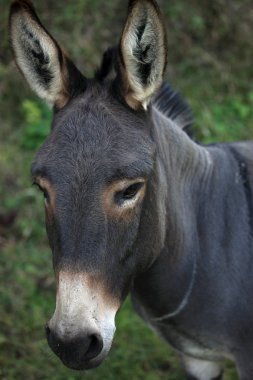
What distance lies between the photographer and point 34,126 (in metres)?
5.92

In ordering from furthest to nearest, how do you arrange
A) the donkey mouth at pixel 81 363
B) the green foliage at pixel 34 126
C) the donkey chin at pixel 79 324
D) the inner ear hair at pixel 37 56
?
the green foliage at pixel 34 126, the inner ear hair at pixel 37 56, the donkey mouth at pixel 81 363, the donkey chin at pixel 79 324

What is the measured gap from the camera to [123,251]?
259 cm

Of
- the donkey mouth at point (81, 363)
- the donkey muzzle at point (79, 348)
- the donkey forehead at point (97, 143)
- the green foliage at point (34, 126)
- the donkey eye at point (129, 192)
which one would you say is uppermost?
the donkey forehead at point (97, 143)

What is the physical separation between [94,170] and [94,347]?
0.60 m

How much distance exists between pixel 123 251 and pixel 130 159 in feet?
1.10

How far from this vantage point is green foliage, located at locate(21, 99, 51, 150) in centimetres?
587

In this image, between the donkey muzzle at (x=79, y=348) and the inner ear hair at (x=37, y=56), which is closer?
the donkey muzzle at (x=79, y=348)

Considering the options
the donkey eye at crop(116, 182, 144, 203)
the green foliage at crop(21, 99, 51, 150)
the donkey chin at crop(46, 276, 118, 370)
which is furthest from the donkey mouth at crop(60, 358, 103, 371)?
the green foliage at crop(21, 99, 51, 150)

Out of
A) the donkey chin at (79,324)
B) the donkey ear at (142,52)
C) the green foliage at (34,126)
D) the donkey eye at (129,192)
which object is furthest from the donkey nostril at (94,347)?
the green foliage at (34,126)

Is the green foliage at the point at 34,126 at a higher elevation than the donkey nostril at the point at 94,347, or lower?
lower

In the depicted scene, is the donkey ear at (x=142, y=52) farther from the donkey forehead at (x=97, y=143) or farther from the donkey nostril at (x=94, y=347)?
the donkey nostril at (x=94, y=347)

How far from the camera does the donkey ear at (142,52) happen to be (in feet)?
8.31

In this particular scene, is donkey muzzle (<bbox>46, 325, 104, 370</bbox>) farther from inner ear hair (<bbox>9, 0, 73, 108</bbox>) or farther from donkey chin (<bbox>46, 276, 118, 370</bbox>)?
inner ear hair (<bbox>9, 0, 73, 108</bbox>)

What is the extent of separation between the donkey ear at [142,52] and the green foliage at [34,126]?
3.19m
